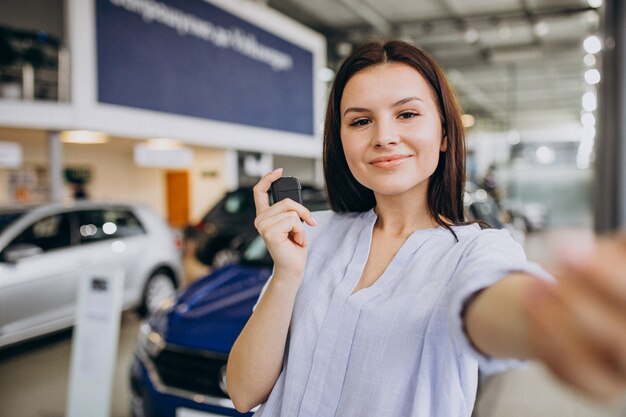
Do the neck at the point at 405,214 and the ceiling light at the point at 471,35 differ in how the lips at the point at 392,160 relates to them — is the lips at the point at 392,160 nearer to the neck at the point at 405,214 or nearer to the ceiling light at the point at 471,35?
the neck at the point at 405,214

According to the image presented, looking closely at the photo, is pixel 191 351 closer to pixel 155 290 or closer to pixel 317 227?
pixel 317 227

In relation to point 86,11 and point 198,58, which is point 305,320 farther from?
point 198,58

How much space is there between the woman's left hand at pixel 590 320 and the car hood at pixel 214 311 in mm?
2032

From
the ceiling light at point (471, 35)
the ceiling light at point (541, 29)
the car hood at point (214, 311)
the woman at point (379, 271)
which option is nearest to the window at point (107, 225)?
the car hood at point (214, 311)

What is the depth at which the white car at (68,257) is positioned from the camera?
4.11 metres

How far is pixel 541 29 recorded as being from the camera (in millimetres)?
12508

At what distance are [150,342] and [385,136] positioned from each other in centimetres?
212

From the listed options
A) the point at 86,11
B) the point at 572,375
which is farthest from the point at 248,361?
the point at 86,11

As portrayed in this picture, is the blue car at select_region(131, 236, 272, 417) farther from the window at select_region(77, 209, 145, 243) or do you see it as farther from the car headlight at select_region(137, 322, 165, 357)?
the window at select_region(77, 209, 145, 243)

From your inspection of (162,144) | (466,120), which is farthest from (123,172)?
(466,120)

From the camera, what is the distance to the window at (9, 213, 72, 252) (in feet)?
14.2

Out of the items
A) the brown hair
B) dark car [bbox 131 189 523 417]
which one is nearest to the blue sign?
dark car [bbox 131 189 523 417]

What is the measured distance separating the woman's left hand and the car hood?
2.03 meters

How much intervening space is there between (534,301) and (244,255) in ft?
9.88
